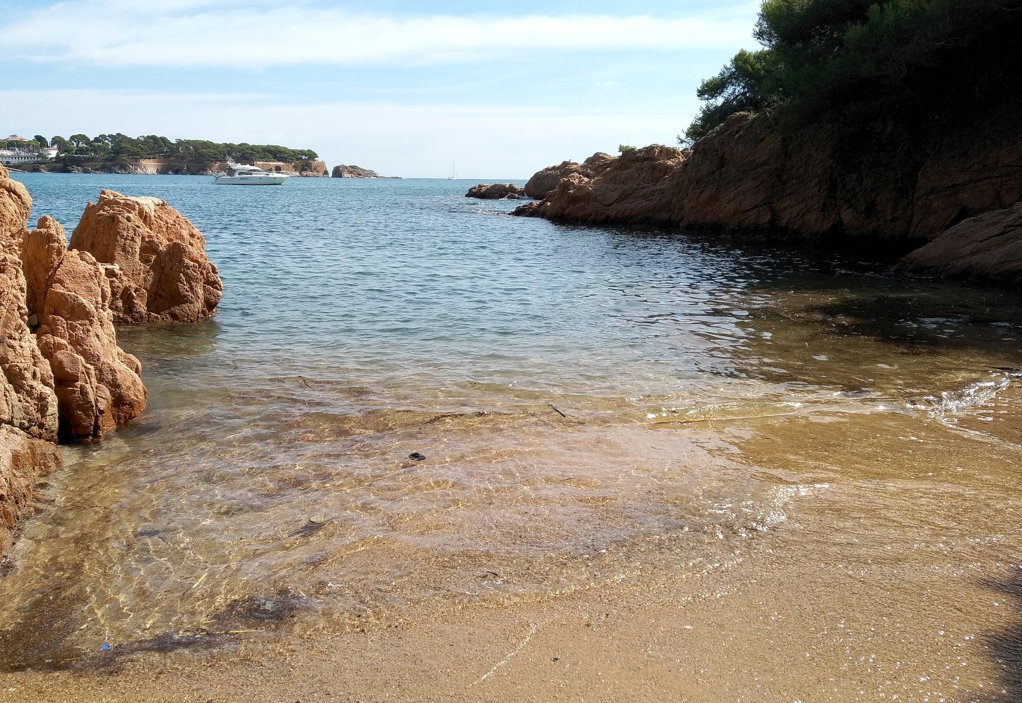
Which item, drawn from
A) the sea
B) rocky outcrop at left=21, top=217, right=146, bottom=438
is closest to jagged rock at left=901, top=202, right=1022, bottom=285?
the sea

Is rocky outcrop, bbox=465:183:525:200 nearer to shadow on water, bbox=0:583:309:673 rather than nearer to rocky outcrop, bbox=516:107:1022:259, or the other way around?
rocky outcrop, bbox=516:107:1022:259

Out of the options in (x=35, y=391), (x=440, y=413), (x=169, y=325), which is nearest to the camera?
(x=35, y=391)

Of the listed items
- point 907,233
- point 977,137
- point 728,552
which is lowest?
point 728,552

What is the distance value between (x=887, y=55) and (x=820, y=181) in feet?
19.1

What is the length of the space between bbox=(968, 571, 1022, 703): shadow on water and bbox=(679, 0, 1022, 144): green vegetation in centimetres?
2230

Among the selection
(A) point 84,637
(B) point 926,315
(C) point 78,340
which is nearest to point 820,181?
(B) point 926,315

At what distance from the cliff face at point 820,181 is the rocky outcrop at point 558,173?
12312mm

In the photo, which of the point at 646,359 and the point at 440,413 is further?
the point at 646,359

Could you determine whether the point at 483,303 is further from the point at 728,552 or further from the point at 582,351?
the point at 728,552

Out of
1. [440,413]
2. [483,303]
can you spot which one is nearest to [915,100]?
[483,303]

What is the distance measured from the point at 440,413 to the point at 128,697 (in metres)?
4.51

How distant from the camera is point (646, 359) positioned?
32.3 ft

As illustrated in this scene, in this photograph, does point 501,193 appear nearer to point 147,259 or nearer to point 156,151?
point 147,259

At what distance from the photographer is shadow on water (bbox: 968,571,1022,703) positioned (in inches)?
118
